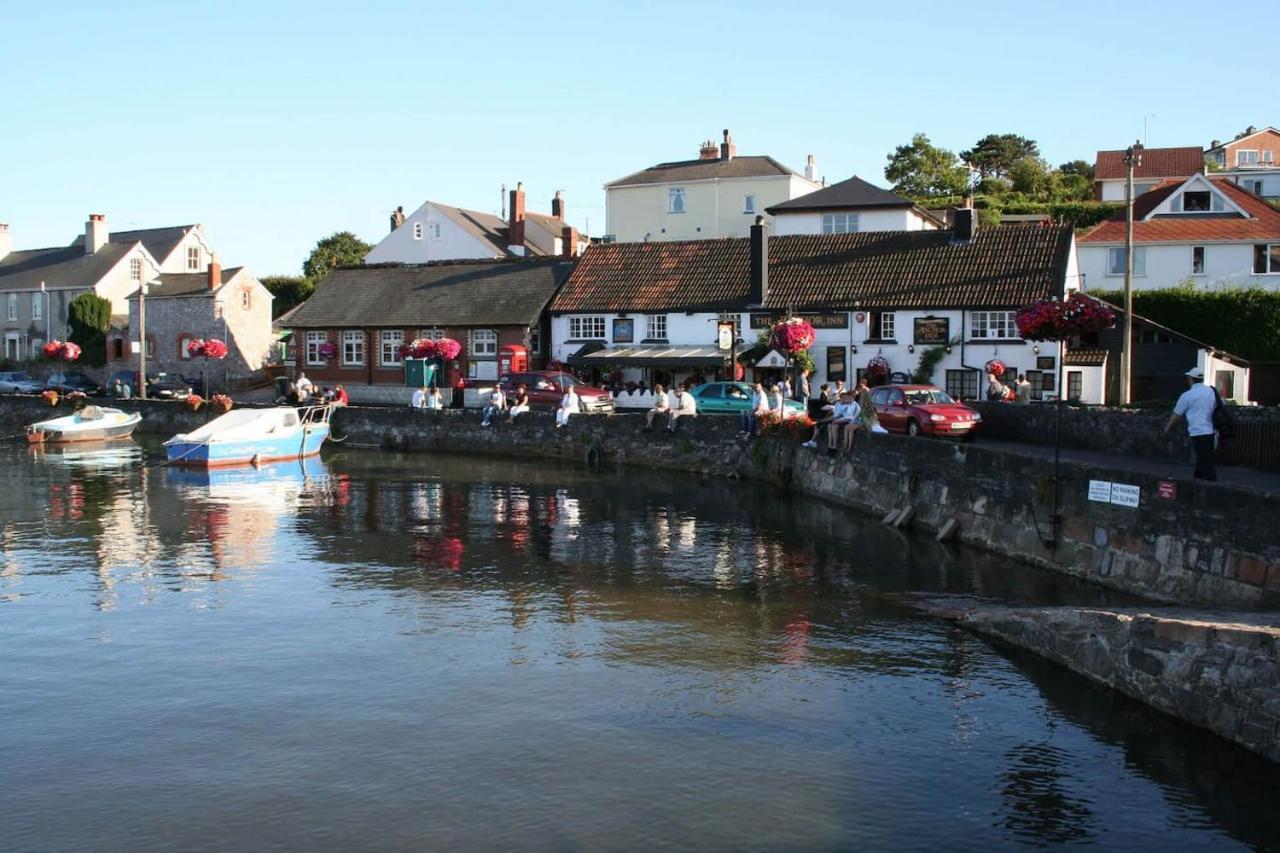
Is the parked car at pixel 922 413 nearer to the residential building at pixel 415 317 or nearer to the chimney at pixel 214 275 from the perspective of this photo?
the residential building at pixel 415 317

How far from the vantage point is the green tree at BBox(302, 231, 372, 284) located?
323 ft

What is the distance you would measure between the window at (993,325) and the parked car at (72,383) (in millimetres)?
45779

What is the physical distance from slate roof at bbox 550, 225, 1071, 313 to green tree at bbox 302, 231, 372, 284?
1840 inches

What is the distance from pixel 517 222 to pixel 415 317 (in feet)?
59.0

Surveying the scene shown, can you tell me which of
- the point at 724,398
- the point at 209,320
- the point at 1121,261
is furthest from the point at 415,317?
the point at 1121,261

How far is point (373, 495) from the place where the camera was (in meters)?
33.7

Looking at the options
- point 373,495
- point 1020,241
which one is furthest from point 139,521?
point 1020,241

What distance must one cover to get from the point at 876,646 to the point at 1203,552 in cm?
476

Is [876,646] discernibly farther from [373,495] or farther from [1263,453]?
[373,495]

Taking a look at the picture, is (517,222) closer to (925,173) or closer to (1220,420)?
(925,173)

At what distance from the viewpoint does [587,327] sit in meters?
54.8

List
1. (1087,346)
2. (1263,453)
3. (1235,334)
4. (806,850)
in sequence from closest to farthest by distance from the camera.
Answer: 1. (806,850)
2. (1263,453)
3. (1087,346)
4. (1235,334)

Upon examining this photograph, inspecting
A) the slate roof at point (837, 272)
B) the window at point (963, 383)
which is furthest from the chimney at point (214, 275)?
the window at point (963, 383)

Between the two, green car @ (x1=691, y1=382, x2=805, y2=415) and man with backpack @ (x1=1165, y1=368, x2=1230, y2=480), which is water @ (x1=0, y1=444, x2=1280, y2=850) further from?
green car @ (x1=691, y1=382, x2=805, y2=415)
